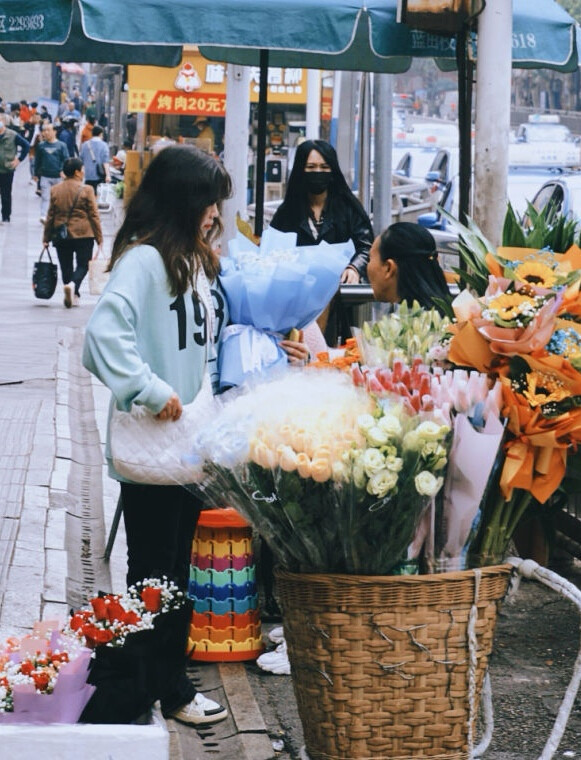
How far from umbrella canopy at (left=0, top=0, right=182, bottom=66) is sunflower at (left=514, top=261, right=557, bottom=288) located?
4.12m

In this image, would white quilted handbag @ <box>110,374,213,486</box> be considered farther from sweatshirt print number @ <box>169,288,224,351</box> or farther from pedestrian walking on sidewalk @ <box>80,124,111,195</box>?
pedestrian walking on sidewalk @ <box>80,124,111,195</box>

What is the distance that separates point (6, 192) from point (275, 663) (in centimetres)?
2023

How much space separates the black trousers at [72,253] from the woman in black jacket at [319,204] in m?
8.24

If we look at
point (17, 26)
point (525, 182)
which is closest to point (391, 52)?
point (17, 26)

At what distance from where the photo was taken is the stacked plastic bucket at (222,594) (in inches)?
206

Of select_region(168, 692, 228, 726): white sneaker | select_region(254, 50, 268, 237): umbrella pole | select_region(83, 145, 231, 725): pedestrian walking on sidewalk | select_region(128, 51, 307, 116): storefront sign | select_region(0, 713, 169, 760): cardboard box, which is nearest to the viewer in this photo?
select_region(0, 713, 169, 760): cardboard box

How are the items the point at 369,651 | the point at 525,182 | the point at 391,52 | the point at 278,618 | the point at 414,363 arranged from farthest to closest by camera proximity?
the point at 525,182, the point at 391,52, the point at 278,618, the point at 414,363, the point at 369,651

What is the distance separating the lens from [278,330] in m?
5.02

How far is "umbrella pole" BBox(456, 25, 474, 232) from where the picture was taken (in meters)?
7.02

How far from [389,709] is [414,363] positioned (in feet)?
2.87

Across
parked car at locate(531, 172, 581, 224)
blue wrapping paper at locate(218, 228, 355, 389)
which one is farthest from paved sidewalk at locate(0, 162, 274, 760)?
parked car at locate(531, 172, 581, 224)

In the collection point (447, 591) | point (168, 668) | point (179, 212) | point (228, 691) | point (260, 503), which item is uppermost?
point (179, 212)

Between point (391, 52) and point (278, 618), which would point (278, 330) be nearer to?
point (278, 618)

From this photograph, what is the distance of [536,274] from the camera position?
3.39 meters
